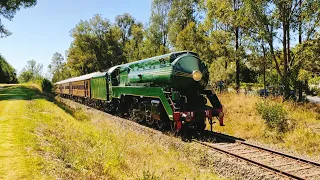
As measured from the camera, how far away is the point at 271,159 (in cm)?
873

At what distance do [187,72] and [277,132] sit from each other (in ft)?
15.8

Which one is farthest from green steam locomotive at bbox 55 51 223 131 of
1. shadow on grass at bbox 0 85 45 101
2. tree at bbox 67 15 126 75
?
tree at bbox 67 15 126 75

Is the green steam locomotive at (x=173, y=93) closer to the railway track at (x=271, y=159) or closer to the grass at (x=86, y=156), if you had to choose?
the railway track at (x=271, y=159)

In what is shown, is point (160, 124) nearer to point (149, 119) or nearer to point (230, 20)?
point (149, 119)

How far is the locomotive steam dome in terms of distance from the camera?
12281 millimetres

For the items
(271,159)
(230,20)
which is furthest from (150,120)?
(230,20)

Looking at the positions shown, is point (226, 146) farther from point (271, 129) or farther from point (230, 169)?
point (271, 129)

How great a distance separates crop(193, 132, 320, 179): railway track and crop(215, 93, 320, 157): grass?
1574 mm

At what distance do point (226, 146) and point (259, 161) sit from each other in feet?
6.81

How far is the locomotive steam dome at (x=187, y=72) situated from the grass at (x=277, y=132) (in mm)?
3408

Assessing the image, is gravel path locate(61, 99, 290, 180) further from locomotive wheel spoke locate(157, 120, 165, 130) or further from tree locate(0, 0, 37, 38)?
tree locate(0, 0, 37, 38)

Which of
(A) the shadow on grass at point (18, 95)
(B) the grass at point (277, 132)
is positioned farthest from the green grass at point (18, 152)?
(A) the shadow on grass at point (18, 95)

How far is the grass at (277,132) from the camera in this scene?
10793mm

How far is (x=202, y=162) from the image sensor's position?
8781mm
